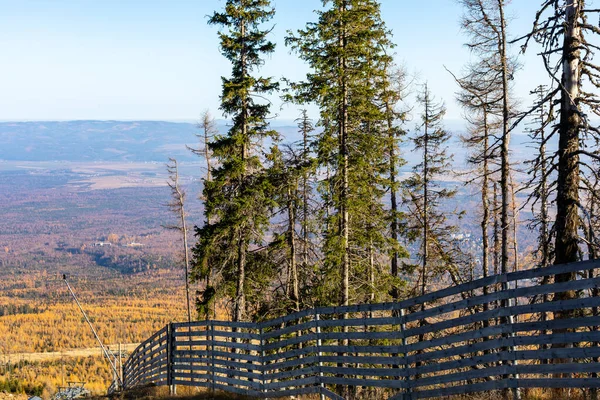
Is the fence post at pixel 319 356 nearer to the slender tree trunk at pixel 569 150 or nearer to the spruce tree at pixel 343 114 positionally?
the slender tree trunk at pixel 569 150

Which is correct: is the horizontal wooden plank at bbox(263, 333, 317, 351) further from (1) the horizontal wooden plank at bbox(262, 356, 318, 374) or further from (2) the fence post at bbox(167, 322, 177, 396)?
(2) the fence post at bbox(167, 322, 177, 396)

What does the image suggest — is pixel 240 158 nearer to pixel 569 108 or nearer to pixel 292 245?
pixel 292 245

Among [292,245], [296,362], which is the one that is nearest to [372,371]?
[296,362]

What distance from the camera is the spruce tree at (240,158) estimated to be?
21.2 meters

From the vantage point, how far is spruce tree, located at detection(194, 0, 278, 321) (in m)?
21.2

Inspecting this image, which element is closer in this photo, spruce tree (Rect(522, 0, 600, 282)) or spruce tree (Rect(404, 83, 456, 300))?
spruce tree (Rect(522, 0, 600, 282))

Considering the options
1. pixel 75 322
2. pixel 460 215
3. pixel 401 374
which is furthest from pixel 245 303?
pixel 75 322

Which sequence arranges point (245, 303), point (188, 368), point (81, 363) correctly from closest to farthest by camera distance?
point (188, 368)
point (245, 303)
point (81, 363)

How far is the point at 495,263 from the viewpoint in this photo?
89.8 feet

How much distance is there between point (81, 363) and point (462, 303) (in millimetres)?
83921

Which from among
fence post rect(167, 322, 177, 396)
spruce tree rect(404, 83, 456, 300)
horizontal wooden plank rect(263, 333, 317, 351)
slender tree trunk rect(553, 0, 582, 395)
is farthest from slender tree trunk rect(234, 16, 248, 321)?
slender tree trunk rect(553, 0, 582, 395)

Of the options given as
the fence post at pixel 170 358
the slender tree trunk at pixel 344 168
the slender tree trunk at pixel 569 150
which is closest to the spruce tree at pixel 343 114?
the slender tree trunk at pixel 344 168

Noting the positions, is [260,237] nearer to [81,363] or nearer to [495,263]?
[495,263]

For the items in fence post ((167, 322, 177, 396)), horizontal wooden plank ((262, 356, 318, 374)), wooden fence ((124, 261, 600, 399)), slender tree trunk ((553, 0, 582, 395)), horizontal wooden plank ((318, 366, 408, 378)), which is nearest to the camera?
wooden fence ((124, 261, 600, 399))
